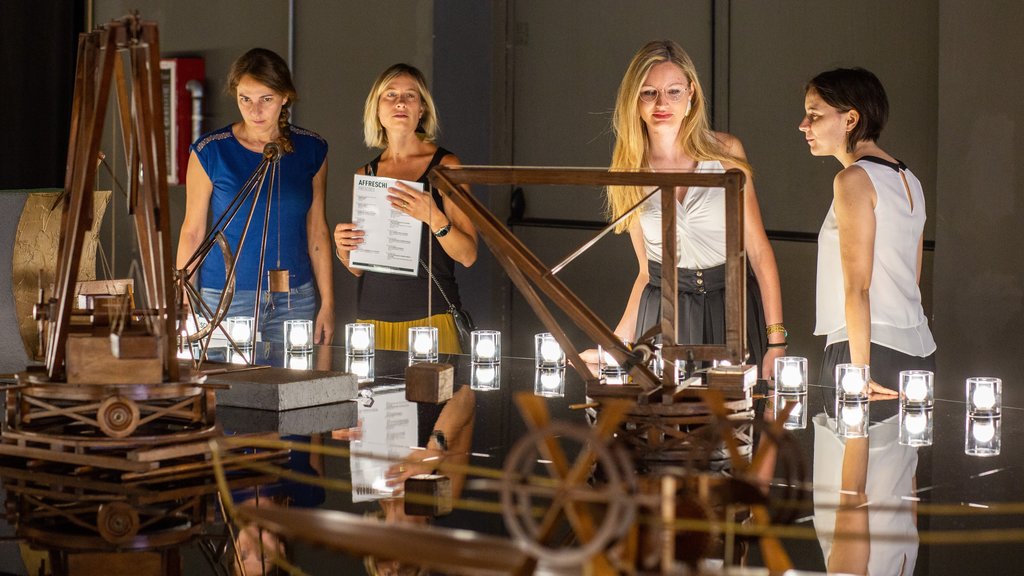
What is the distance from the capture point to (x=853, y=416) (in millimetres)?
2859

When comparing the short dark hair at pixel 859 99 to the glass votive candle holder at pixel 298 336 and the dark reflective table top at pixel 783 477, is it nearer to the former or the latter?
the dark reflective table top at pixel 783 477

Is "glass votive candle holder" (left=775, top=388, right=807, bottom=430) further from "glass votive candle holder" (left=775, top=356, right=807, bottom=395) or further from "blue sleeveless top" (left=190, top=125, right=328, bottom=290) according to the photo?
"blue sleeveless top" (left=190, top=125, right=328, bottom=290)

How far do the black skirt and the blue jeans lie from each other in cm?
117

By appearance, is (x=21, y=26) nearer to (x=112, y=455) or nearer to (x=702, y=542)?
(x=112, y=455)

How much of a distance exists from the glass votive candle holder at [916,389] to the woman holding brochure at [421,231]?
203 centimetres

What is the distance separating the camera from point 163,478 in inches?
83.0

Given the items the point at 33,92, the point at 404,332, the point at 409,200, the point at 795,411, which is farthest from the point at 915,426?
the point at 33,92

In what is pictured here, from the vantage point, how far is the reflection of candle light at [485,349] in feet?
12.1

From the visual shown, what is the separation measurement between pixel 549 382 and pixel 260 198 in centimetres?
182

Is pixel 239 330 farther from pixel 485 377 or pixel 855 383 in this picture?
pixel 855 383

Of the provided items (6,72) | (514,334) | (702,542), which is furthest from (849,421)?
(6,72)

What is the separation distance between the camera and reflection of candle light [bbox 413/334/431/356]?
3.72 m

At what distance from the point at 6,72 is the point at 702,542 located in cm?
721

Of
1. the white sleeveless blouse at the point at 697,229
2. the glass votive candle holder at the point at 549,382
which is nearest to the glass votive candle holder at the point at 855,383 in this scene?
the glass votive candle holder at the point at 549,382
